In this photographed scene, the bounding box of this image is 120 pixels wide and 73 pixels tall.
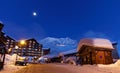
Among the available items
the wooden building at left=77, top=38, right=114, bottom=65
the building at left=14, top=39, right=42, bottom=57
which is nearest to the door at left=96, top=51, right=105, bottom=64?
the wooden building at left=77, top=38, right=114, bottom=65

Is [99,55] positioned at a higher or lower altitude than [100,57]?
higher

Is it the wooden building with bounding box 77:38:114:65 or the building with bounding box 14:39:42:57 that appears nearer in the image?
the wooden building with bounding box 77:38:114:65

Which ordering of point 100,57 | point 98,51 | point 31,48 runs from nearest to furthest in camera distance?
point 98,51 < point 100,57 < point 31,48

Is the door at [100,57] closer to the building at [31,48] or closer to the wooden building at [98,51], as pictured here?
the wooden building at [98,51]

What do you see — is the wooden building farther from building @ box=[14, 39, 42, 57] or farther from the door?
building @ box=[14, 39, 42, 57]

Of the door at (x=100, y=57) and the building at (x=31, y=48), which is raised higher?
the building at (x=31, y=48)

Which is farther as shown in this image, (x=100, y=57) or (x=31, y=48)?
(x=31, y=48)

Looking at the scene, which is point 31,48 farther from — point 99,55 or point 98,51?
point 98,51

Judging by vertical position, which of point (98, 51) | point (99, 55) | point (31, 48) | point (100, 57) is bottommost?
point (100, 57)

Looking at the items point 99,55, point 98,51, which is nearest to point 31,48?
point 99,55

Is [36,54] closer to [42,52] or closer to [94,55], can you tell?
[42,52]

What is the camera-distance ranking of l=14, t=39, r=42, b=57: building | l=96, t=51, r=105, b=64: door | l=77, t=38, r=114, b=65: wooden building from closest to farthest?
l=77, t=38, r=114, b=65: wooden building → l=96, t=51, r=105, b=64: door → l=14, t=39, r=42, b=57: building

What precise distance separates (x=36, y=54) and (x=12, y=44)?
A: 19.3m

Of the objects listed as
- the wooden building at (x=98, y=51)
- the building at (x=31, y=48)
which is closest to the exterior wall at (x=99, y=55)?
the wooden building at (x=98, y=51)
